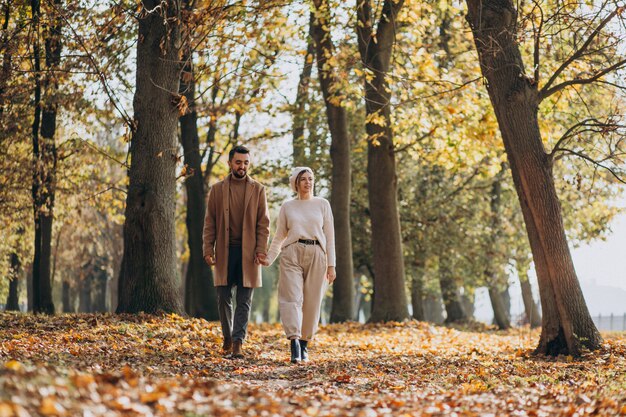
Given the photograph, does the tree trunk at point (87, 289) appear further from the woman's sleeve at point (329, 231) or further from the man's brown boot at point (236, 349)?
the woman's sleeve at point (329, 231)

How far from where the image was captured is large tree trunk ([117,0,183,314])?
1291 centimetres

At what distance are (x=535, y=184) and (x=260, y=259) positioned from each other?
4.50 metres

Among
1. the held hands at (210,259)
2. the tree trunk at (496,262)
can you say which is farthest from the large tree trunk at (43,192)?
the tree trunk at (496,262)

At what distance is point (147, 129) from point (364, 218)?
14.2 metres

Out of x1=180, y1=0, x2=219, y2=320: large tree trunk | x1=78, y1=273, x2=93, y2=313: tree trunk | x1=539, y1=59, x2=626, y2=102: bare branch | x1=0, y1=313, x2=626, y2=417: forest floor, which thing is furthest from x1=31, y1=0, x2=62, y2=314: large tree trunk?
x1=78, y1=273, x2=93, y2=313: tree trunk

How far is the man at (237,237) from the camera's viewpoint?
Result: 982 cm

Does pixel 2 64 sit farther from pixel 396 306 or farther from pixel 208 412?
pixel 208 412

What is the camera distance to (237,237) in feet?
32.6

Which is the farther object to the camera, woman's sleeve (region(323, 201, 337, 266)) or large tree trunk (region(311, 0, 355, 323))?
large tree trunk (region(311, 0, 355, 323))

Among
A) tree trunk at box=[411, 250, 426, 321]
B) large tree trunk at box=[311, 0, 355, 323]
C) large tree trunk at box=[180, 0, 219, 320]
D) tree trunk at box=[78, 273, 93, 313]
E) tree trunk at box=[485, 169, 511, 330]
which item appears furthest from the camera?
tree trunk at box=[78, 273, 93, 313]

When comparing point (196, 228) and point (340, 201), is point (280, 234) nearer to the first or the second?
point (340, 201)

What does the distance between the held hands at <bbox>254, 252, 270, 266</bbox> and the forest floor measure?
124cm

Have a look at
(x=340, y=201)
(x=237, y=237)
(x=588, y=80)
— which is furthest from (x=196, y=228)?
(x=588, y=80)

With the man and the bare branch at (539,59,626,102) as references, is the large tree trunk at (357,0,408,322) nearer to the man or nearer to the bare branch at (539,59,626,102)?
the bare branch at (539,59,626,102)
